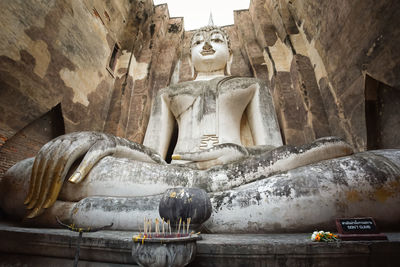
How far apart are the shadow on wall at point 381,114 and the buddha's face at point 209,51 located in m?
2.70

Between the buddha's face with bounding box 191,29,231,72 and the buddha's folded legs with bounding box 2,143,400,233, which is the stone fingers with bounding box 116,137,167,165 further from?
the buddha's face with bounding box 191,29,231,72

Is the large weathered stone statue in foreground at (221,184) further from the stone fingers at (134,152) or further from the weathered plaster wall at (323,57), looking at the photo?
the weathered plaster wall at (323,57)

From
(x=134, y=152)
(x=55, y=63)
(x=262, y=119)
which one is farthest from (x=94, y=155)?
(x=55, y=63)

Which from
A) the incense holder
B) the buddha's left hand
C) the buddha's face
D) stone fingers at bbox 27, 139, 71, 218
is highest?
the buddha's face

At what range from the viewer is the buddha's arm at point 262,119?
9.80ft

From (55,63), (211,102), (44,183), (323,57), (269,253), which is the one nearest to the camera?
(269,253)

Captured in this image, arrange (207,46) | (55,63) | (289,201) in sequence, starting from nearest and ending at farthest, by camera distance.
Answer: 1. (289,201)
2. (207,46)
3. (55,63)

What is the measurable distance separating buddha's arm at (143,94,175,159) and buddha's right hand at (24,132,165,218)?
4.53 ft

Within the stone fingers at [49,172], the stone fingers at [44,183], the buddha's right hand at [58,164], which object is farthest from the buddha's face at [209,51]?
the stone fingers at [44,183]

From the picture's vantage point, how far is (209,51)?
3750 millimetres

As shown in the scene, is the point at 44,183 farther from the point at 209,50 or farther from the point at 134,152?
the point at 209,50

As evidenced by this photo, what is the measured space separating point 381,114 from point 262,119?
96.0 inches

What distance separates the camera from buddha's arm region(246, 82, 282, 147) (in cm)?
299

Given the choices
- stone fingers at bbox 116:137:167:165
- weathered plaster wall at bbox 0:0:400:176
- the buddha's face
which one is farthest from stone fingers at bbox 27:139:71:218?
weathered plaster wall at bbox 0:0:400:176
